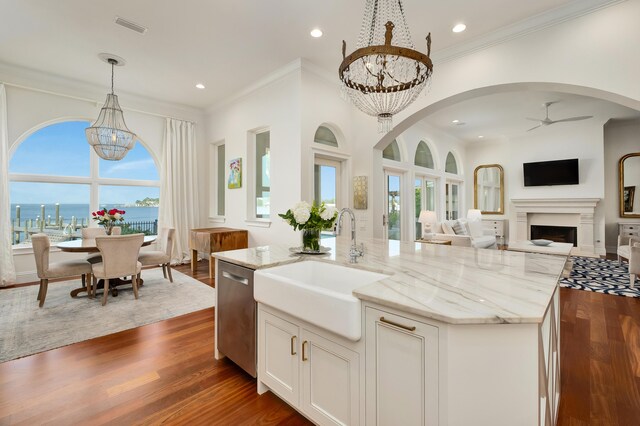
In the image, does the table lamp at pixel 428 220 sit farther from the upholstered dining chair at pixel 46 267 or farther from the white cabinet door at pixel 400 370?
the upholstered dining chair at pixel 46 267

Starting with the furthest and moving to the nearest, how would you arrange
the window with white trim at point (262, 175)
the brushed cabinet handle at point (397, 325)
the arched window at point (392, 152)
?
1. the arched window at point (392, 152)
2. the window with white trim at point (262, 175)
3. the brushed cabinet handle at point (397, 325)

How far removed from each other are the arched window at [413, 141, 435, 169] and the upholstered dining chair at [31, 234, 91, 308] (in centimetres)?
635

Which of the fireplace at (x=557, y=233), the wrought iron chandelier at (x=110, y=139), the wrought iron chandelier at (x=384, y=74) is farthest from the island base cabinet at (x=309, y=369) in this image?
the fireplace at (x=557, y=233)

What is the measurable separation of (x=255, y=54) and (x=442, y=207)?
6.03 m

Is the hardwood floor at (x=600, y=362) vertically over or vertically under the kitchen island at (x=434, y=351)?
under

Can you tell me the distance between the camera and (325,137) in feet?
15.0

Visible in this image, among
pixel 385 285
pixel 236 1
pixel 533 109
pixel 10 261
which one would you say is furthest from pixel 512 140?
pixel 10 261

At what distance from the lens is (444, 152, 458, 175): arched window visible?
27.2ft

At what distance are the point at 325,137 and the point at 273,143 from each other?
82 centimetres

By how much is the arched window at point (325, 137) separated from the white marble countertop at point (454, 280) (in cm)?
259

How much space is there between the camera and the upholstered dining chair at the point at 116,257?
11.0 feet

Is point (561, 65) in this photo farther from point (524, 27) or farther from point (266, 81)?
point (266, 81)

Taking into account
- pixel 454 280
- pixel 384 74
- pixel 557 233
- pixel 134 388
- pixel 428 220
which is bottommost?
pixel 134 388

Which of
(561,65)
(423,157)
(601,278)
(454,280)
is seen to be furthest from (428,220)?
(454,280)
